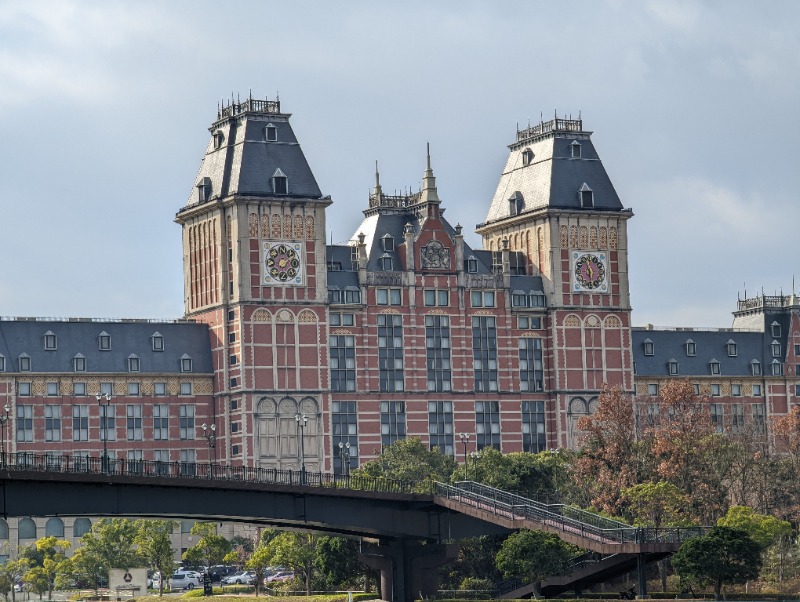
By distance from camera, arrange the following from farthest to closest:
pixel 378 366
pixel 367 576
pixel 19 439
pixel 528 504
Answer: pixel 378 366 < pixel 19 439 < pixel 367 576 < pixel 528 504

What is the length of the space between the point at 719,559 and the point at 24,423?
69.0 m

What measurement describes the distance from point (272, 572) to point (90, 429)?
1916 cm

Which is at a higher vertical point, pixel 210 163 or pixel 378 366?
pixel 210 163

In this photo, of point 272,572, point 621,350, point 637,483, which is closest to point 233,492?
point 637,483

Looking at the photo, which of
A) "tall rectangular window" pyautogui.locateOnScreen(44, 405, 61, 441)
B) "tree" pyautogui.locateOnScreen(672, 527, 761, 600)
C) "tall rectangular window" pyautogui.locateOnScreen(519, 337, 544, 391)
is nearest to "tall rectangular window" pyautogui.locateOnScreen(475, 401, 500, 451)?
"tall rectangular window" pyautogui.locateOnScreen(519, 337, 544, 391)

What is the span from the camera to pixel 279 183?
17338cm

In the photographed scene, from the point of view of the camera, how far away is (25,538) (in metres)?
170

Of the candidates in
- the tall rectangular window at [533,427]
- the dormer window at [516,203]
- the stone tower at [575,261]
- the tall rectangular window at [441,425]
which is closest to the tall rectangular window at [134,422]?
the tall rectangular window at [441,425]

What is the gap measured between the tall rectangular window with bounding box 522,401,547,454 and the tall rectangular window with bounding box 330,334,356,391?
54.9 ft

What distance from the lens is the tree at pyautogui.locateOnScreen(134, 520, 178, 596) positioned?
150375 mm

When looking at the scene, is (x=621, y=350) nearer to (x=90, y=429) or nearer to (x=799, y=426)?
(x=799, y=426)

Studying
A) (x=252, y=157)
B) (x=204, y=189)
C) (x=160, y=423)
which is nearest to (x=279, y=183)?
(x=252, y=157)

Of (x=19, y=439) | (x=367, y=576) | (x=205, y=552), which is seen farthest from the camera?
(x=19, y=439)

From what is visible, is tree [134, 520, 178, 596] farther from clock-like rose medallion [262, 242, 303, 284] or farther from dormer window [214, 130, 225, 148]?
dormer window [214, 130, 225, 148]
